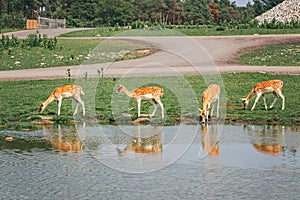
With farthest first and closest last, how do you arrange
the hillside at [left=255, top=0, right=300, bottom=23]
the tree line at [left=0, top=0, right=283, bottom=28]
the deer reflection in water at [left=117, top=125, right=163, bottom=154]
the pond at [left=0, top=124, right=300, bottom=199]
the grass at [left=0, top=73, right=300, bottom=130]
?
the tree line at [left=0, top=0, right=283, bottom=28] < the hillside at [left=255, top=0, right=300, bottom=23] < the grass at [left=0, top=73, right=300, bottom=130] < the deer reflection in water at [left=117, top=125, right=163, bottom=154] < the pond at [left=0, top=124, right=300, bottom=199]

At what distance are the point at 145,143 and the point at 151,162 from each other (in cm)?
241

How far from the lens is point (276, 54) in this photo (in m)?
33.8

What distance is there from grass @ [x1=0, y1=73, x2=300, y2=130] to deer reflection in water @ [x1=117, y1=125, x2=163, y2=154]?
177 cm

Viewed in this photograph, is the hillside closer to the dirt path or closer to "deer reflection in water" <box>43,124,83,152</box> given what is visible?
the dirt path

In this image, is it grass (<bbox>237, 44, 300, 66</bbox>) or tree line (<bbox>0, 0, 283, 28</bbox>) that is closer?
grass (<bbox>237, 44, 300, 66</bbox>)

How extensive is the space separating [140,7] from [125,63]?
52169mm

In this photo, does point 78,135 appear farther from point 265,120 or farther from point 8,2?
point 8,2

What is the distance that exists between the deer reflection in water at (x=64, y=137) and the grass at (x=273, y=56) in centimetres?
1612

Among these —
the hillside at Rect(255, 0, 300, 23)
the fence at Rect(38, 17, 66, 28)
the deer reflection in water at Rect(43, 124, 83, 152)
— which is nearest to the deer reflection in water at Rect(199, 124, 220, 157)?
the deer reflection in water at Rect(43, 124, 83, 152)

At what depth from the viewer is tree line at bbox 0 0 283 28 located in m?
70.9

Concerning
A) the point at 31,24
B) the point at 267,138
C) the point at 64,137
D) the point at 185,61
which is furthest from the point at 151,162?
the point at 31,24

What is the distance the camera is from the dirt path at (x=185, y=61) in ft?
94.0

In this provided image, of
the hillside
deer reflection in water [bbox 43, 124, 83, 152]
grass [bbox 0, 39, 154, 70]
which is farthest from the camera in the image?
the hillside

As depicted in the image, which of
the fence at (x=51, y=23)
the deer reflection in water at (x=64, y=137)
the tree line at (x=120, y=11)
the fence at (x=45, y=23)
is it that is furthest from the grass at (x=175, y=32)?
the deer reflection in water at (x=64, y=137)
